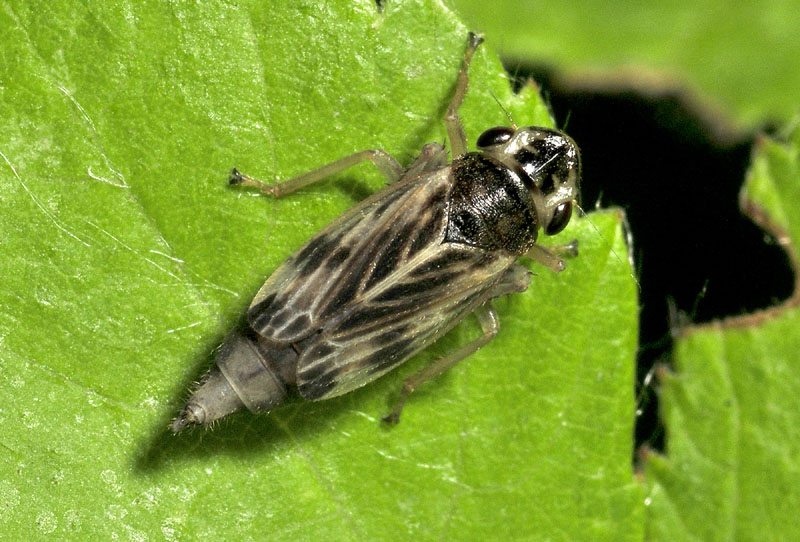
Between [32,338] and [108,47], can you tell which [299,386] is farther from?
[108,47]

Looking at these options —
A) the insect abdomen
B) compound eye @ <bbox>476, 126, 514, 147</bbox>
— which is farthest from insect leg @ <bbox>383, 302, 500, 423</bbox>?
compound eye @ <bbox>476, 126, 514, 147</bbox>

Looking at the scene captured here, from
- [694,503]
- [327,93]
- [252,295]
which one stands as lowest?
[694,503]

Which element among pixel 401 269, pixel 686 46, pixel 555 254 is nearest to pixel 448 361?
pixel 401 269

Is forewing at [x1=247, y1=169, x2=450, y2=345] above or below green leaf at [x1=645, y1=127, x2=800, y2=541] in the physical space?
above

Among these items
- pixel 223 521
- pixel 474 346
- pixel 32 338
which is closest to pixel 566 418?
pixel 474 346

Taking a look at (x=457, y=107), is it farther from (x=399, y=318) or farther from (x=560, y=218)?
(x=399, y=318)

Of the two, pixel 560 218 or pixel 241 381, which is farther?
pixel 560 218

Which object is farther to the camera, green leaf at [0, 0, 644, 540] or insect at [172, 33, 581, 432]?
insect at [172, 33, 581, 432]

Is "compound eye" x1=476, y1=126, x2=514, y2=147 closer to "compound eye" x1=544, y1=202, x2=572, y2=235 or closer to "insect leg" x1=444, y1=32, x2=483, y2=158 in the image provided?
"insect leg" x1=444, y1=32, x2=483, y2=158
